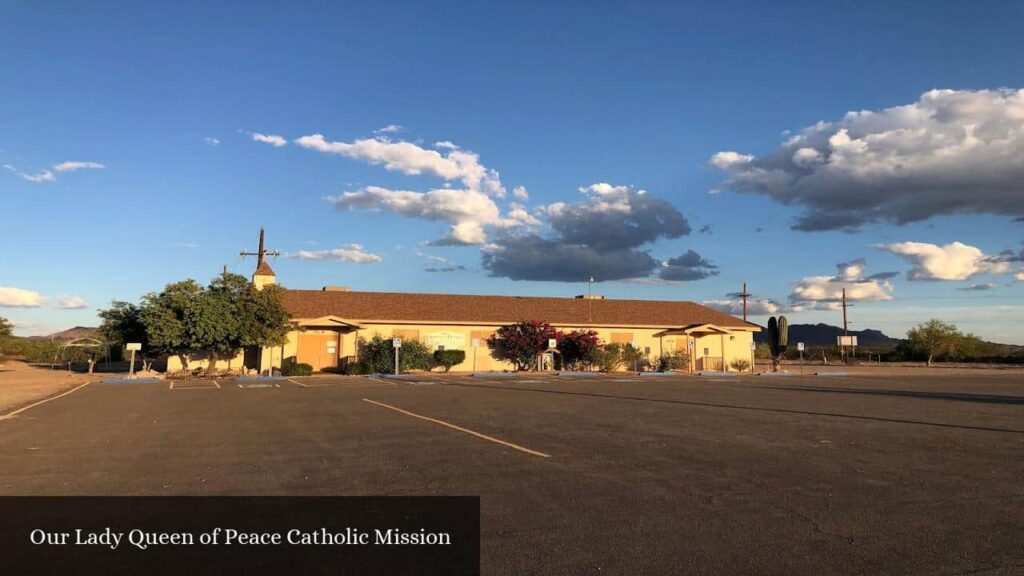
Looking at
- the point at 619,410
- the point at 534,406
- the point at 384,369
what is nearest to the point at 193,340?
the point at 384,369

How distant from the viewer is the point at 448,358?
4566cm

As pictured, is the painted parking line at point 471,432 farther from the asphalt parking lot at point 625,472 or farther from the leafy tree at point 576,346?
the leafy tree at point 576,346

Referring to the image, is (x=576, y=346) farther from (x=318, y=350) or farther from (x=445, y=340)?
(x=318, y=350)

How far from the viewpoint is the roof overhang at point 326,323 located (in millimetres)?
42438

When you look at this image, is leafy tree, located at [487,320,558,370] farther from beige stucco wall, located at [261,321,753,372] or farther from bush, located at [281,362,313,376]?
bush, located at [281,362,313,376]

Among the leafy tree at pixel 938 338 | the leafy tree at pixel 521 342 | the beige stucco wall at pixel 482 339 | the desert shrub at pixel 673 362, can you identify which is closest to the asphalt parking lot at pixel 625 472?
the beige stucco wall at pixel 482 339

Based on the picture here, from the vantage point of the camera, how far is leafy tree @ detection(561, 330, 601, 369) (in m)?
47.9

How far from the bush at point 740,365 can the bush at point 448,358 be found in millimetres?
21817

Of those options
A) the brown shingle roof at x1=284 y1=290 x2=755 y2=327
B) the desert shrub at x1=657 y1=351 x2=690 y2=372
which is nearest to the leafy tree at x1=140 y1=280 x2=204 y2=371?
the brown shingle roof at x1=284 y1=290 x2=755 y2=327

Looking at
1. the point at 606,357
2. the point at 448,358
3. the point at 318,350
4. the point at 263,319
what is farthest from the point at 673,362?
the point at 263,319

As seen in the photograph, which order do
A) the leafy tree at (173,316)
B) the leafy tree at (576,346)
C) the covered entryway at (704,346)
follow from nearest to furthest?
the leafy tree at (173,316), the leafy tree at (576,346), the covered entryway at (704,346)

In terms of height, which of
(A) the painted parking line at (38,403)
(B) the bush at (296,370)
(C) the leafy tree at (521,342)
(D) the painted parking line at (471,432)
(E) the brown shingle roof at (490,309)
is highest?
(E) the brown shingle roof at (490,309)

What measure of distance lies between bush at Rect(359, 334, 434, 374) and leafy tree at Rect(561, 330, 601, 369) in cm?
867

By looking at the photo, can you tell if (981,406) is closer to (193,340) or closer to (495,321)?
(495,321)
